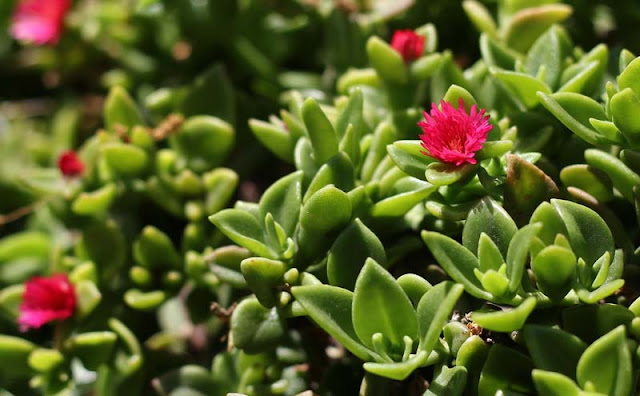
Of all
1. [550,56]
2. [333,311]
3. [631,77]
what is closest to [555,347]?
[333,311]

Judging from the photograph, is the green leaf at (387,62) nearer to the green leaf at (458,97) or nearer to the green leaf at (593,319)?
the green leaf at (458,97)

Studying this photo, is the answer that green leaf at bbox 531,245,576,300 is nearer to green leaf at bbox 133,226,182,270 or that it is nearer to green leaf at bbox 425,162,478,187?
green leaf at bbox 425,162,478,187

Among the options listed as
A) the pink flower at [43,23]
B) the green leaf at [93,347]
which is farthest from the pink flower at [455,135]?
the pink flower at [43,23]

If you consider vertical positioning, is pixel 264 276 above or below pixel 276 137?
below

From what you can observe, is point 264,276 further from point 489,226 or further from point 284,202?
point 489,226

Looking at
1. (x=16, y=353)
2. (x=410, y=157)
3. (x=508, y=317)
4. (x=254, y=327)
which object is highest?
(x=410, y=157)

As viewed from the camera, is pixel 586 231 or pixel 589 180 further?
pixel 589 180

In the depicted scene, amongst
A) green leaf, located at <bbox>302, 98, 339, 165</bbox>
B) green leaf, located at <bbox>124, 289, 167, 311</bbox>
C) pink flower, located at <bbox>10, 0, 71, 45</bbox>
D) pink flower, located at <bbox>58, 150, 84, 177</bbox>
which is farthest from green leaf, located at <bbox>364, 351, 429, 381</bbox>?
pink flower, located at <bbox>10, 0, 71, 45</bbox>

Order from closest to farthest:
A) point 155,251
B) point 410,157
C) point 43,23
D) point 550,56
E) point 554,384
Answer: point 554,384 < point 410,157 < point 550,56 < point 155,251 < point 43,23
